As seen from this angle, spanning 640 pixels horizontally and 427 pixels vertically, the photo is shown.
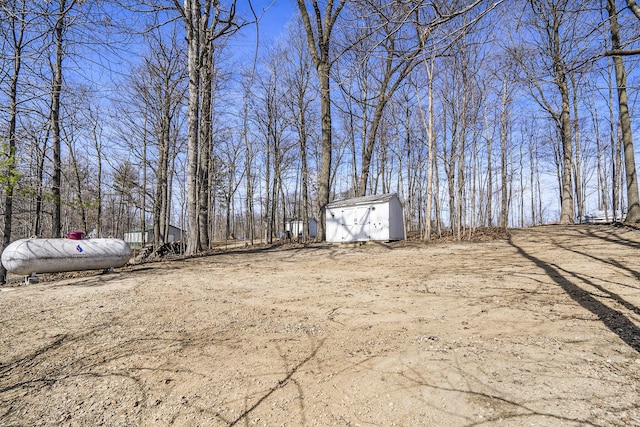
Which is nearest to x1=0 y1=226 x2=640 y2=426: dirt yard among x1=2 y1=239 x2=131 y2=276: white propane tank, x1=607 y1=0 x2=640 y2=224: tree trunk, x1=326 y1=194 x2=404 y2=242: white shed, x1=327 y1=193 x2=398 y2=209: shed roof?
x1=2 y1=239 x2=131 y2=276: white propane tank

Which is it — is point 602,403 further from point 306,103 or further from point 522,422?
point 306,103

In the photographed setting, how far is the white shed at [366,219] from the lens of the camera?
14195 millimetres

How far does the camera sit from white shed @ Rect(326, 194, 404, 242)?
559 inches

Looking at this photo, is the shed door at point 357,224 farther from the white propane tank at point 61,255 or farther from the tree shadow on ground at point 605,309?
the white propane tank at point 61,255

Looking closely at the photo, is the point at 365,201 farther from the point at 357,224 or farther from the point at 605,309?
the point at 605,309

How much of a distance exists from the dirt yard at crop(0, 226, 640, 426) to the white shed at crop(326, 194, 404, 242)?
8995mm

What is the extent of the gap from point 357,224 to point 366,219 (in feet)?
1.73

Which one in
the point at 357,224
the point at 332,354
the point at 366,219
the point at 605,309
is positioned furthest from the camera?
the point at 357,224

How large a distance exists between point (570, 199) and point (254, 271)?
55.3 ft

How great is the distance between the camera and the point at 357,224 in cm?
1488

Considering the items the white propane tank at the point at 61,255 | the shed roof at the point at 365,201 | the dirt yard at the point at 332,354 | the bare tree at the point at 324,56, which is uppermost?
the bare tree at the point at 324,56

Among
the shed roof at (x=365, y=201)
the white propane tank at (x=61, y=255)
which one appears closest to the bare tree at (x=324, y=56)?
the shed roof at (x=365, y=201)

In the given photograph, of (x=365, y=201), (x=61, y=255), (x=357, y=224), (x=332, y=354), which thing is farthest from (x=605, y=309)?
(x=365, y=201)

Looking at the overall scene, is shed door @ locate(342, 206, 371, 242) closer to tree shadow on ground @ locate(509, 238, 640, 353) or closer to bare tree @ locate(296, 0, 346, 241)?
bare tree @ locate(296, 0, 346, 241)
